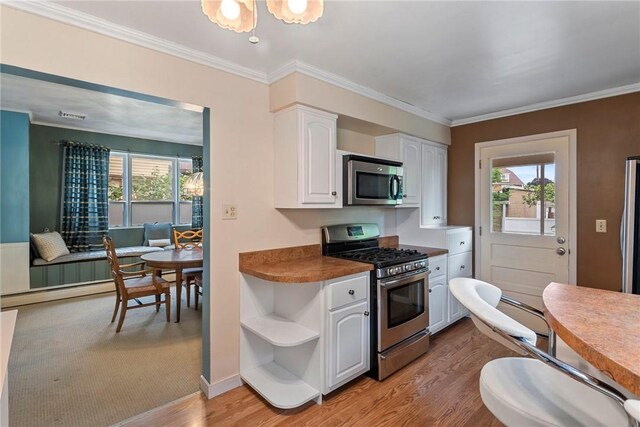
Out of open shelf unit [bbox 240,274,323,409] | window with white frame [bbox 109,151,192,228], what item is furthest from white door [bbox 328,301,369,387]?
window with white frame [bbox 109,151,192,228]

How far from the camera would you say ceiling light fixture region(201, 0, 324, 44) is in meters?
1.14

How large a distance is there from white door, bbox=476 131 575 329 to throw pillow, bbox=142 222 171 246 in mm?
5161

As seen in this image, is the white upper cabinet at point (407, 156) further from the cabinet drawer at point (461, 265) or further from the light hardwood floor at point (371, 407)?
the light hardwood floor at point (371, 407)

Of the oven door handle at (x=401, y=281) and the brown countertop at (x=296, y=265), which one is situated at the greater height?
the brown countertop at (x=296, y=265)

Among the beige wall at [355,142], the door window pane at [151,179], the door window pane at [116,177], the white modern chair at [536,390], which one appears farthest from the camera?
the door window pane at [151,179]

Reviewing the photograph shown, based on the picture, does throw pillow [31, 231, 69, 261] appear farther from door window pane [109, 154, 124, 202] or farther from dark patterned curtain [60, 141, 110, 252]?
door window pane [109, 154, 124, 202]

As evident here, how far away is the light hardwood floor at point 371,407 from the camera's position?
78.0 inches

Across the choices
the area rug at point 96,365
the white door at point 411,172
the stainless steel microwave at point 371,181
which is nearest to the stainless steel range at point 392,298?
the stainless steel microwave at point 371,181

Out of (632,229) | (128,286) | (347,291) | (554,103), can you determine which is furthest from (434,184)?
(128,286)

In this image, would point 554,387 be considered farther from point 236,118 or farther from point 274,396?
point 236,118

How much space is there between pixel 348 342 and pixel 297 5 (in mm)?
2034

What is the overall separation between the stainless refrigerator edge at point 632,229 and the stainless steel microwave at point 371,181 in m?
1.65

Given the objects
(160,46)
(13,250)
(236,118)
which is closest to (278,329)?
(236,118)

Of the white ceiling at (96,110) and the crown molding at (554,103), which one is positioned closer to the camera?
the crown molding at (554,103)
